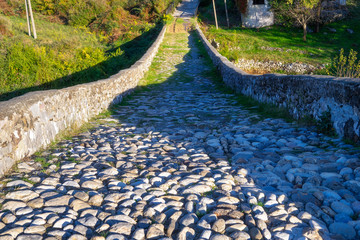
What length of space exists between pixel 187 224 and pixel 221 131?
3.10 m

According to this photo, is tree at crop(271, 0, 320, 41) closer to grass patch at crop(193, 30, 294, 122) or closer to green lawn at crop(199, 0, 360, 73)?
green lawn at crop(199, 0, 360, 73)

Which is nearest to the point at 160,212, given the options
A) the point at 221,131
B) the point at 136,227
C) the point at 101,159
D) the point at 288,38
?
the point at 136,227

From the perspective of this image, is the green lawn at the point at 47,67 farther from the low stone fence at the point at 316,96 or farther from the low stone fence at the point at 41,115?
the low stone fence at the point at 316,96

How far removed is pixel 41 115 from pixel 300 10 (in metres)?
25.4

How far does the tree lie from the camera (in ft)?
78.2

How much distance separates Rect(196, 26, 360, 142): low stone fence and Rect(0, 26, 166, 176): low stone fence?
12.7 ft

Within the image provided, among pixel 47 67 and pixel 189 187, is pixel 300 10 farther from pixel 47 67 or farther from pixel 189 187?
pixel 189 187

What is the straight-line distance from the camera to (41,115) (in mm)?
4227

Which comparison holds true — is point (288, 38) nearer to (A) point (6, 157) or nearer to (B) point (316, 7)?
(B) point (316, 7)

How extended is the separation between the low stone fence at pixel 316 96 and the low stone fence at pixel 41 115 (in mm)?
3869

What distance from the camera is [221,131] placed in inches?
212

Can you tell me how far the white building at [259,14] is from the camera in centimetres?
2795

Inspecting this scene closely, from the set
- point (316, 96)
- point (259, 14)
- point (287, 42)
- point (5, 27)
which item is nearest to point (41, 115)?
point (316, 96)

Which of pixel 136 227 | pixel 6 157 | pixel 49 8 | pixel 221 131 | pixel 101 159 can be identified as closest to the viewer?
pixel 136 227
